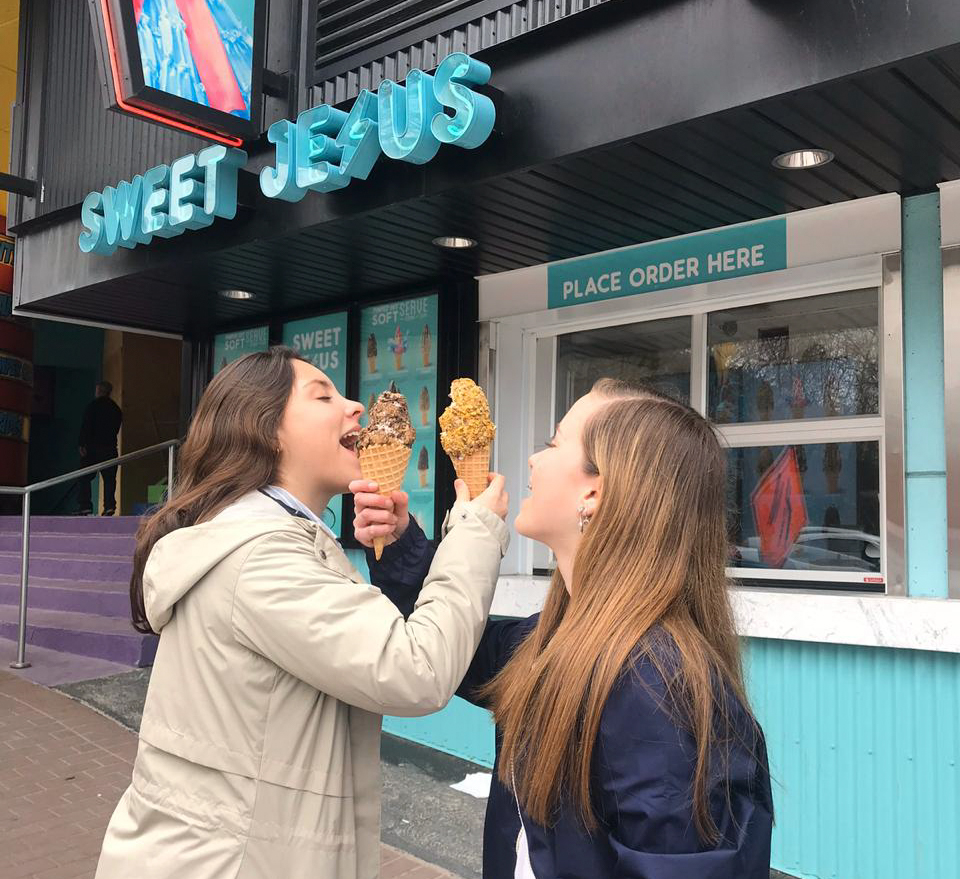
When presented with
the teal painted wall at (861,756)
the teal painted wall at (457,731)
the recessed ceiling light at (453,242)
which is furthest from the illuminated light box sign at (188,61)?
the teal painted wall at (861,756)

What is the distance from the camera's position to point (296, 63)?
19.0 feet

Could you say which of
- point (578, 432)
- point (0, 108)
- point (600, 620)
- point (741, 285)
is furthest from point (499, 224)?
point (0, 108)

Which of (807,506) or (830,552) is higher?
(807,506)

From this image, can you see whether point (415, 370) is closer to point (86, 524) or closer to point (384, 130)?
point (384, 130)

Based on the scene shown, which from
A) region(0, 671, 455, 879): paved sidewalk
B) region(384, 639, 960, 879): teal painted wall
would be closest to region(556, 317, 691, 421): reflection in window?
region(384, 639, 960, 879): teal painted wall

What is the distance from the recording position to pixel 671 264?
5.49 meters

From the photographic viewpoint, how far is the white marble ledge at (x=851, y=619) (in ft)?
13.5

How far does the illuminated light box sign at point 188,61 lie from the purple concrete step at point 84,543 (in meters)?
5.55

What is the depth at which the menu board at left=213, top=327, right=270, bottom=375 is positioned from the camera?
8.05 metres

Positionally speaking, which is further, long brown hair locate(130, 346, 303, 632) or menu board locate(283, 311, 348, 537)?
menu board locate(283, 311, 348, 537)

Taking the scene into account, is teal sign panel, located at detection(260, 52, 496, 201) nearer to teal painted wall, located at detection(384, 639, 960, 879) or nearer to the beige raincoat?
the beige raincoat

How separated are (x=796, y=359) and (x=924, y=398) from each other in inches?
36.4

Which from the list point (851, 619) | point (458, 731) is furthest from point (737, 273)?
point (458, 731)

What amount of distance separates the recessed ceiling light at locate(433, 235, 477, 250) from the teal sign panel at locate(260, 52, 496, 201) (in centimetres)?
91
